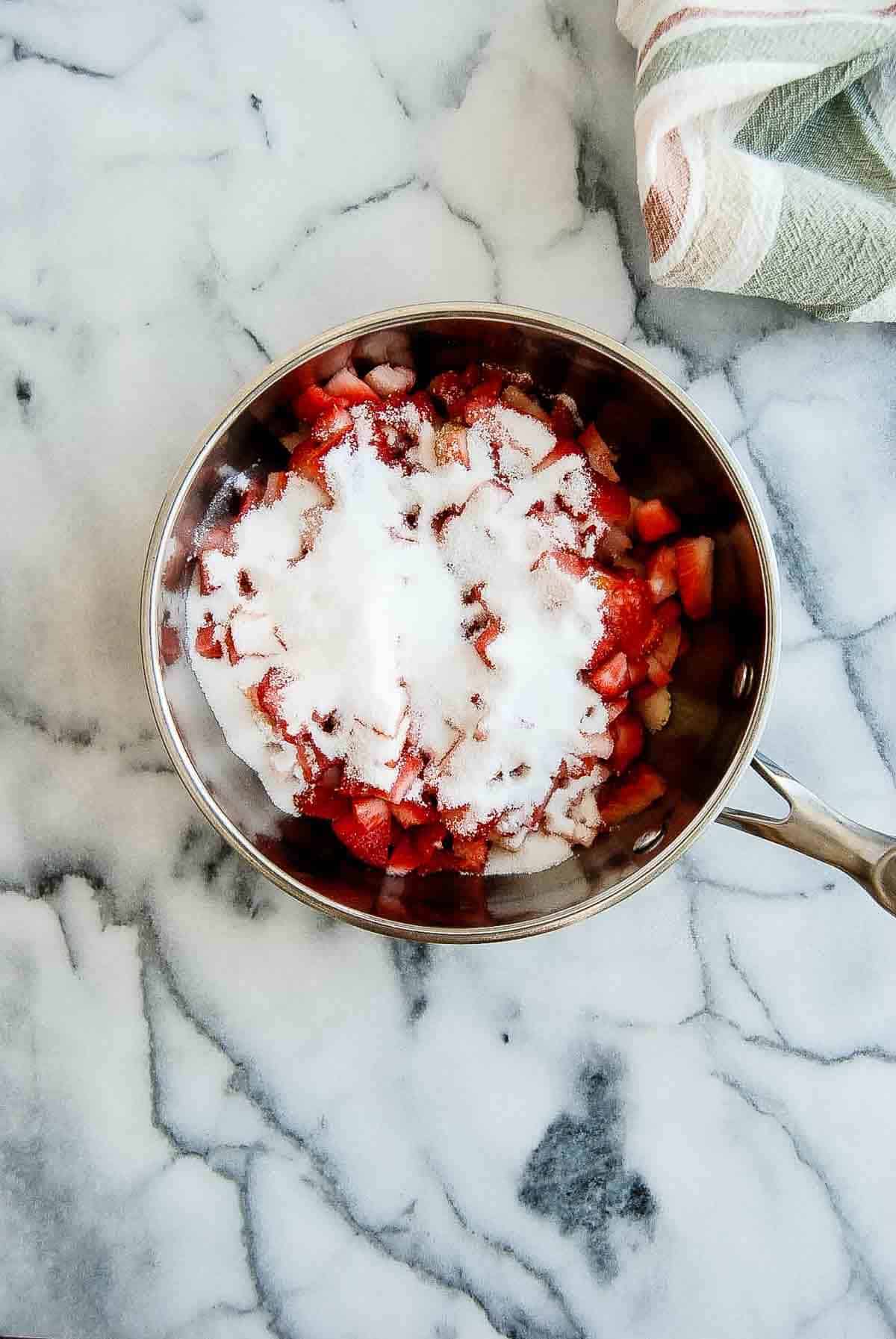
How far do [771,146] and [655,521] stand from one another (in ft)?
1.17

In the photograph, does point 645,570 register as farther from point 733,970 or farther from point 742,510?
point 733,970

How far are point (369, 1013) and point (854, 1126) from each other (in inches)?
19.6

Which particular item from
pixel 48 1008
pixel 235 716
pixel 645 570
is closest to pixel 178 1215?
pixel 48 1008

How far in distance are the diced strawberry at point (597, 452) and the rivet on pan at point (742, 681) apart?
212 mm

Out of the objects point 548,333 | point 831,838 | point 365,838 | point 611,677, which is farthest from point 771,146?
point 365,838

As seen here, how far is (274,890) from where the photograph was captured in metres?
0.96

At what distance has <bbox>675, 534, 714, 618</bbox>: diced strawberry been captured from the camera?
876 millimetres

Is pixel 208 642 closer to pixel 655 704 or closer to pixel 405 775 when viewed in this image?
pixel 405 775

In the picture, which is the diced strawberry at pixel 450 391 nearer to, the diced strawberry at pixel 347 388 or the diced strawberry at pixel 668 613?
the diced strawberry at pixel 347 388

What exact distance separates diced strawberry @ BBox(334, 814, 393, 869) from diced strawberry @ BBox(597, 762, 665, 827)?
0.65ft

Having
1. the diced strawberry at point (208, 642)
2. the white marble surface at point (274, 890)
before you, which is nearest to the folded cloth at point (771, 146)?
the white marble surface at point (274, 890)

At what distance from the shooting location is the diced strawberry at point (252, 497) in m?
0.89

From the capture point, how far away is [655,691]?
0.92 meters

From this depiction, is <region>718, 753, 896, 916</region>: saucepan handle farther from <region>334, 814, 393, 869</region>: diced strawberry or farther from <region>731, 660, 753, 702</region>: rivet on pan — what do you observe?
<region>334, 814, 393, 869</region>: diced strawberry
